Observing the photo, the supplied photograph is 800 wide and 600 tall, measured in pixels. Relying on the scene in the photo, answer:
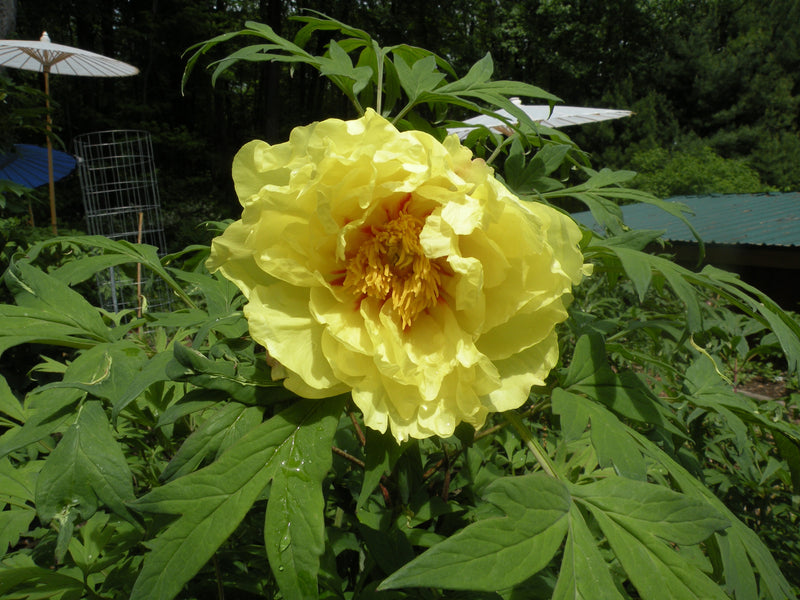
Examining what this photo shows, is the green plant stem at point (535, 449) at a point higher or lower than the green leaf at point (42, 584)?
higher

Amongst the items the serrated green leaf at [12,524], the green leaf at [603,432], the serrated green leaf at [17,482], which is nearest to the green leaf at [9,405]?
the serrated green leaf at [17,482]

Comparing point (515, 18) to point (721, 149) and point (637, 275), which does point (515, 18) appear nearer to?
point (721, 149)

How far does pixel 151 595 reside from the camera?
63 cm

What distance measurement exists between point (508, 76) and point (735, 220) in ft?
64.5

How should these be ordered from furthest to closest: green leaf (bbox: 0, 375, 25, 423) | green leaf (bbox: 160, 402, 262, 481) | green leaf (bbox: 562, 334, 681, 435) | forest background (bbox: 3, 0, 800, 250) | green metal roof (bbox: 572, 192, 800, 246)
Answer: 1. forest background (bbox: 3, 0, 800, 250)
2. green metal roof (bbox: 572, 192, 800, 246)
3. green leaf (bbox: 0, 375, 25, 423)
4. green leaf (bbox: 562, 334, 681, 435)
5. green leaf (bbox: 160, 402, 262, 481)

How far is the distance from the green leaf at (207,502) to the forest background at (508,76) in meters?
7.72

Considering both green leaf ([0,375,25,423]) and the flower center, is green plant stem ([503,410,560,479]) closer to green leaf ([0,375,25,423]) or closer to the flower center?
the flower center

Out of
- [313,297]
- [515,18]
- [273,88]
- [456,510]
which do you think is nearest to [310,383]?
[313,297]

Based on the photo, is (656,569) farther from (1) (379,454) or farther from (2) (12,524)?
(2) (12,524)

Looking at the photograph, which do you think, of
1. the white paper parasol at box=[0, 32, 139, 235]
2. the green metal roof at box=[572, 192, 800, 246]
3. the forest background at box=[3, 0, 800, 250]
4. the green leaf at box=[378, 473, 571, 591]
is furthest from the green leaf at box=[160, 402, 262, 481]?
the forest background at box=[3, 0, 800, 250]

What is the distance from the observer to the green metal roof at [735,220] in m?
7.32

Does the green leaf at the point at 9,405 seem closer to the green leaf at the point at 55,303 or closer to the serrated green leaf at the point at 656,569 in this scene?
the green leaf at the point at 55,303

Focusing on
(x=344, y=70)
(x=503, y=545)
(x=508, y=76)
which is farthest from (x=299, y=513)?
(x=508, y=76)

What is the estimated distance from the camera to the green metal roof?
7.32 metres
